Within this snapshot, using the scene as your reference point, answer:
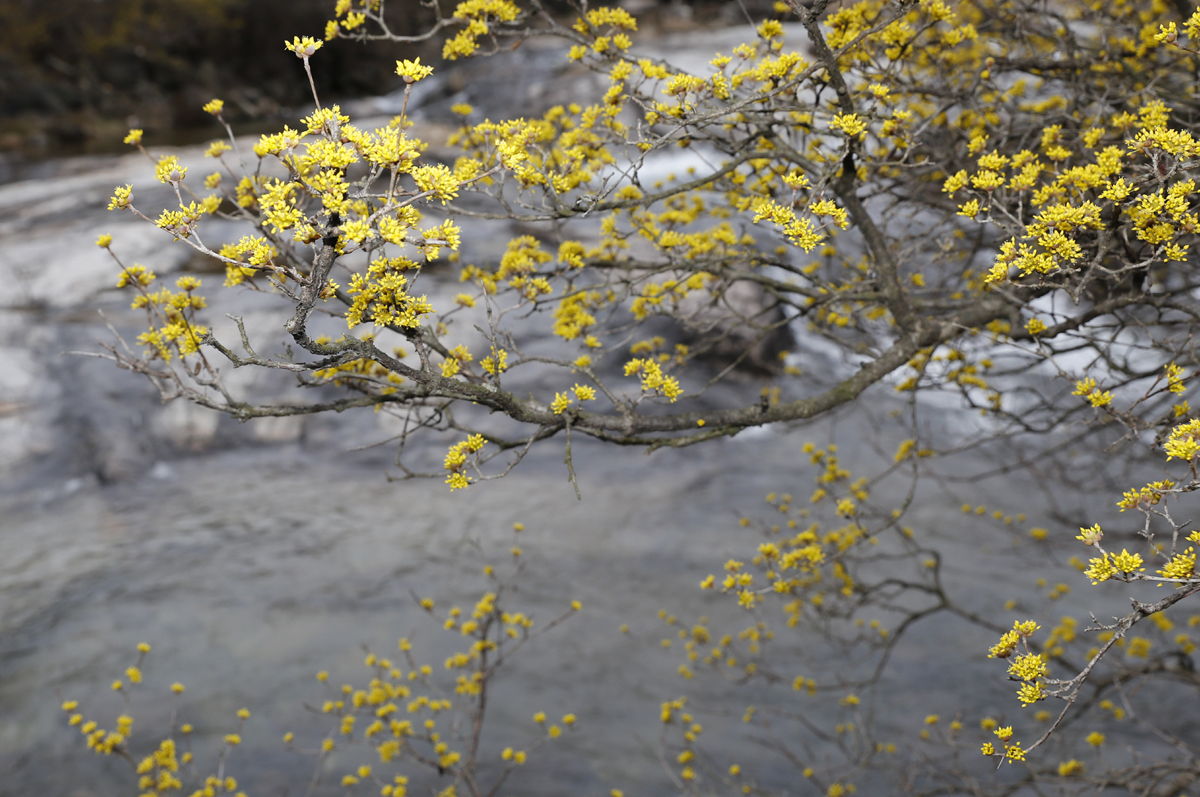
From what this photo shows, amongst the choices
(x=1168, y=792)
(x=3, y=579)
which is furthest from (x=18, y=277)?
(x=1168, y=792)

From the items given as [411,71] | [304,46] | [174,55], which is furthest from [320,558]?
[174,55]

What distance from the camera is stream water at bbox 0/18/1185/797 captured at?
6367 mm

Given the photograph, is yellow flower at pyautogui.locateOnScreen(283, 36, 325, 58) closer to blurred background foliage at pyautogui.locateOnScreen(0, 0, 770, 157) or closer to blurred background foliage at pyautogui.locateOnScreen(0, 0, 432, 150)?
blurred background foliage at pyautogui.locateOnScreen(0, 0, 770, 157)

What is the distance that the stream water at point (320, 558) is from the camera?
6.37 m

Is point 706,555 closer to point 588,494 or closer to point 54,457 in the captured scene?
point 588,494

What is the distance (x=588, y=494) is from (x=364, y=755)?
412 centimetres

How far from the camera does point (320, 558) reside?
27.8 ft

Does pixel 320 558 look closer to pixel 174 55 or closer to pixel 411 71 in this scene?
pixel 411 71

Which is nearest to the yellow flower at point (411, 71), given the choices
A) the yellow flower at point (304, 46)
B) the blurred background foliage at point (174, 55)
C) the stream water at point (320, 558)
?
the yellow flower at point (304, 46)

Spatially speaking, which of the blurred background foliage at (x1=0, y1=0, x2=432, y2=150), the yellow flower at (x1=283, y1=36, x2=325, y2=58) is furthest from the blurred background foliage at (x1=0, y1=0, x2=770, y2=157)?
the yellow flower at (x1=283, y1=36, x2=325, y2=58)

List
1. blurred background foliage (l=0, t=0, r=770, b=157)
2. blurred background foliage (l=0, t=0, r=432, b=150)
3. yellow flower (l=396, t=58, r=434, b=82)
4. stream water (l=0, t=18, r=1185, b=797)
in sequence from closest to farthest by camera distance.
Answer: yellow flower (l=396, t=58, r=434, b=82)
stream water (l=0, t=18, r=1185, b=797)
blurred background foliage (l=0, t=0, r=770, b=157)
blurred background foliage (l=0, t=0, r=432, b=150)

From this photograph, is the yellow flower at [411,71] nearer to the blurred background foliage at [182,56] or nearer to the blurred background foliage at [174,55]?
the blurred background foliage at [182,56]

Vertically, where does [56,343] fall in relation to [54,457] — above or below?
above

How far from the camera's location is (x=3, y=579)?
7.98 metres
